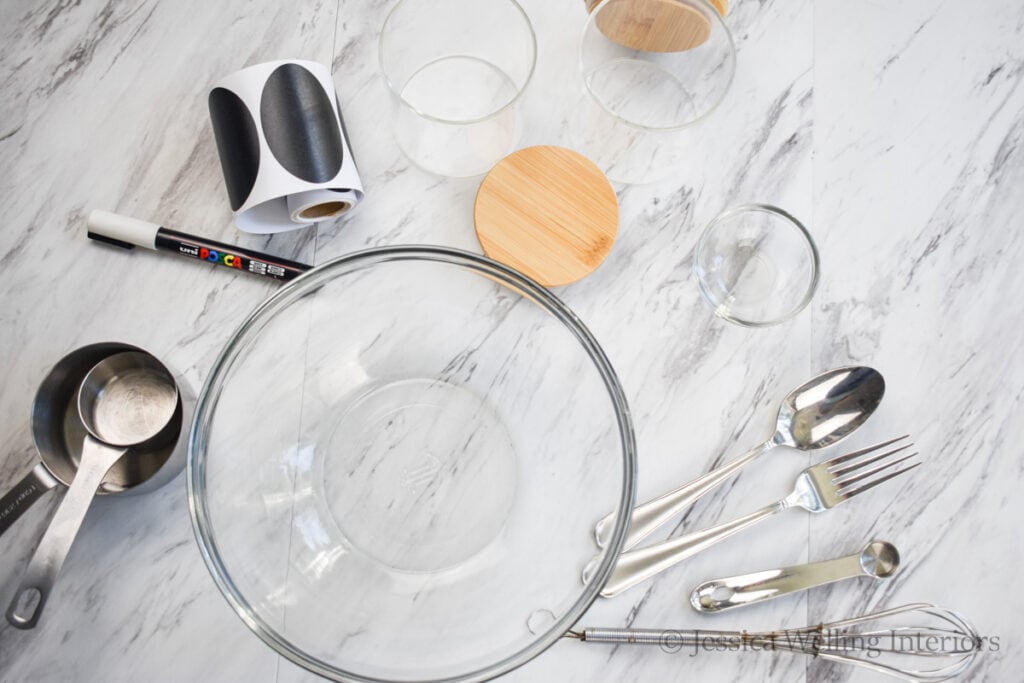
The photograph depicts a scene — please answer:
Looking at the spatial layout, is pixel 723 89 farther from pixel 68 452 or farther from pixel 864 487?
pixel 68 452

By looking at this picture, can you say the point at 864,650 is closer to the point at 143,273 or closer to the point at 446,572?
the point at 446,572

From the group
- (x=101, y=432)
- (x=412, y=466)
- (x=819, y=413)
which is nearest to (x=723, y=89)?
(x=819, y=413)

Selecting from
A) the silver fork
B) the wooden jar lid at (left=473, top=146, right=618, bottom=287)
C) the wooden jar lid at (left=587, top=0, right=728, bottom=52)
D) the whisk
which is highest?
the wooden jar lid at (left=587, top=0, right=728, bottom=52)

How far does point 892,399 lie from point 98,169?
808mm

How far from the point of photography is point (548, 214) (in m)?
0.74

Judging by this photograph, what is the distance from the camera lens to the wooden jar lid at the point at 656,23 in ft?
2.44

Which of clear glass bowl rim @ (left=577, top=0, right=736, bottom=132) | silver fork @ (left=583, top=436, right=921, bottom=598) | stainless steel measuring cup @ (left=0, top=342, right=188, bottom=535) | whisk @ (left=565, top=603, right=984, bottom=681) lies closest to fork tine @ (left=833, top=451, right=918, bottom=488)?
silver fork @ (left=583, top=436, right=921, bottom=598)

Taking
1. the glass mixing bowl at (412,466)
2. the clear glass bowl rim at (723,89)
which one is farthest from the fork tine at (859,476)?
the clear glass bowl rim at (723,89)

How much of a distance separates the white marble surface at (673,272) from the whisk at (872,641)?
0.7 inches

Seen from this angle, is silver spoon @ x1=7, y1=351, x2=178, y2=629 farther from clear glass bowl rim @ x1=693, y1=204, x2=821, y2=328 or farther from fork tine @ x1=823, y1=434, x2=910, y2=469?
fork tine @ x1=823, y1=434, x2=910, y2=469

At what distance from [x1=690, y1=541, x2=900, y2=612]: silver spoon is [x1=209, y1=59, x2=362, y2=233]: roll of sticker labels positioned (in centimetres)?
48

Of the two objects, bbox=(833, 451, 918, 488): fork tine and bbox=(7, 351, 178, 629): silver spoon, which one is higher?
bbox=(833, 451, 918, 488): fork tine

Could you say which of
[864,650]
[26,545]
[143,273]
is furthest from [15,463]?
[864,650]

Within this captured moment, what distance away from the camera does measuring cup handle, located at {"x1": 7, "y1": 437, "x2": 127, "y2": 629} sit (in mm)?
621
